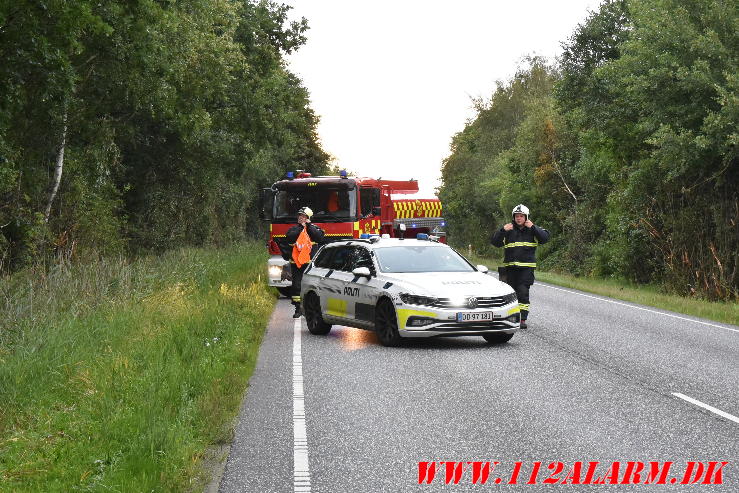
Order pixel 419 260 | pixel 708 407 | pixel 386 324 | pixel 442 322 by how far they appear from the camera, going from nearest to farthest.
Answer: pixel 708 407 → pixel 442 322 → pixel 386 324 → pixel 419 260

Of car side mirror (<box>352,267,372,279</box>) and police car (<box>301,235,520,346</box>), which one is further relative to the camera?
car side mirror (<box>352,267,372,279</box>)

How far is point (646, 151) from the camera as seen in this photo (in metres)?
33.5

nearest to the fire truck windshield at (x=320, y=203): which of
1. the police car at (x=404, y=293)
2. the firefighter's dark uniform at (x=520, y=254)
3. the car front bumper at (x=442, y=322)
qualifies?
the police car at (x=404, y=293)

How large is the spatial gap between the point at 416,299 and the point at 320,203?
33.8 feet

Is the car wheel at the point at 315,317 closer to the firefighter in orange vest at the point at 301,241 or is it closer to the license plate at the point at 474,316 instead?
the firefighter in orange vest at the point at 301,241

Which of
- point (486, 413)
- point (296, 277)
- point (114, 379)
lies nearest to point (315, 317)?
point (296, 277)

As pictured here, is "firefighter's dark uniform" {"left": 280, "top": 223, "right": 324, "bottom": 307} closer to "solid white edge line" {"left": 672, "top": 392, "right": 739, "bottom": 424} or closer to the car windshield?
the car windshield

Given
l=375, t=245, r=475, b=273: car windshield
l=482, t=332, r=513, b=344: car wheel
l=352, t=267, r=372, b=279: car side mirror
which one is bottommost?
l=482, t=332, r=513, b=344: car wheel

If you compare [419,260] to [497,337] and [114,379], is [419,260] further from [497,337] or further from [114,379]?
[114,379]

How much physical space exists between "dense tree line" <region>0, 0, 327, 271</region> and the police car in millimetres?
4979

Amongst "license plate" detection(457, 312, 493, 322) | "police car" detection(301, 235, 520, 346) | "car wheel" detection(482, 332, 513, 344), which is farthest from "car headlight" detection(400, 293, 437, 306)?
"car wheel" detection(482, 332, 513, 344)

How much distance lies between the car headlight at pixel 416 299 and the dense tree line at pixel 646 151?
1167 centimetres

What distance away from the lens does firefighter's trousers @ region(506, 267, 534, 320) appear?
16844 mm

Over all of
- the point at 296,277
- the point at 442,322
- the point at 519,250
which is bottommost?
the point at 442,322
